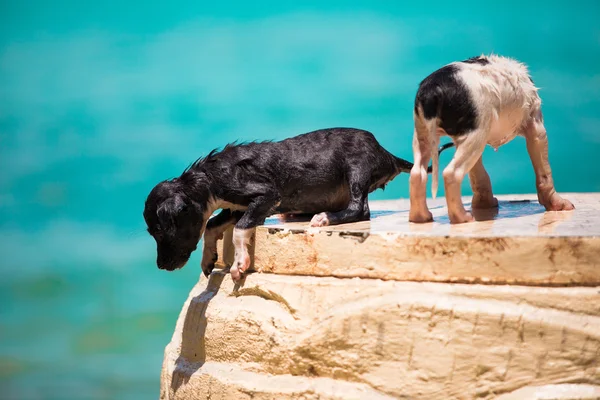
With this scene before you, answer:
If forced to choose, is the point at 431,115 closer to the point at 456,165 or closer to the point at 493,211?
the point at 456,165

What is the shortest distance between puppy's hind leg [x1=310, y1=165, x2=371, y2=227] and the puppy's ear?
3.33 ft

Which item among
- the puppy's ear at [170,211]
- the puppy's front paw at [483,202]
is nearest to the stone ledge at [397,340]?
the puppy's ear at [170,211]

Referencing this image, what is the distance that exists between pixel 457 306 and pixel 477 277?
0.78ft

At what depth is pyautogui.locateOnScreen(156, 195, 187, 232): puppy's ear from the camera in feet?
18.3

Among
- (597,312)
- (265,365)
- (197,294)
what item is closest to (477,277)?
(597,312)

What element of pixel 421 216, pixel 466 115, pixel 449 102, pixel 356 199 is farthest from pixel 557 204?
pixel 356 199

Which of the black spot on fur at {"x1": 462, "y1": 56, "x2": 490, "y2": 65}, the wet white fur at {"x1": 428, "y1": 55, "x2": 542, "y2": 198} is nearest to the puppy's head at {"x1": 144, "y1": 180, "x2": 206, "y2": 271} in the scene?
the wet white fur at {"x1": 428, "y1": 55, "x2": 542, "y2": 198}

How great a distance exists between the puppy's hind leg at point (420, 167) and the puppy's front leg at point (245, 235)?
1.07 meters

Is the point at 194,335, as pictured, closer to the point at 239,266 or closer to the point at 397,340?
the point at 239,266

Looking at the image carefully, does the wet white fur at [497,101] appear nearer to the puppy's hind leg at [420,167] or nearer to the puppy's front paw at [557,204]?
the puppy's hind leg at [420,167]

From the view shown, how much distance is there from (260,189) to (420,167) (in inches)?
45.1

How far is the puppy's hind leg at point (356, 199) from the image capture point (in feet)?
19.6

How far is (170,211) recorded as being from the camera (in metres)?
5.57

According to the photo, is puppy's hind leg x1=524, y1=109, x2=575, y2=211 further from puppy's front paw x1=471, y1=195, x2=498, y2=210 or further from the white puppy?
puppy's front paw x1=471, y1=195, x2=498, y2=210
